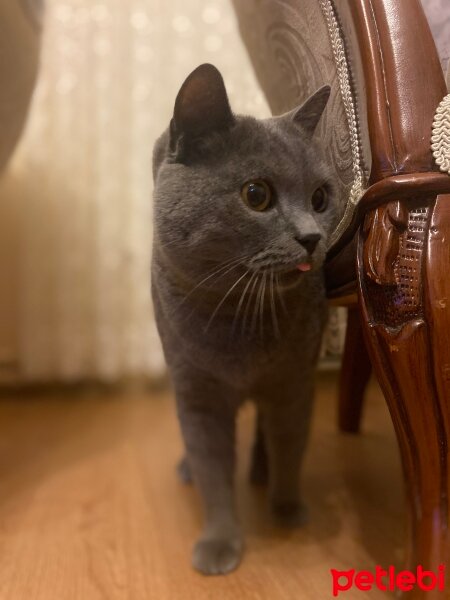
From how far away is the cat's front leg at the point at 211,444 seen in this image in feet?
2.57

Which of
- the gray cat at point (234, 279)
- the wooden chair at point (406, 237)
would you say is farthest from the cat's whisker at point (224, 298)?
the wooden chair at point (406, 237)

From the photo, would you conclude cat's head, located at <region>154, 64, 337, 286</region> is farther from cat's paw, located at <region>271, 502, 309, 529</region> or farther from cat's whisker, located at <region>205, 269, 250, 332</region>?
cat's paw, located at <region>271, 502, 309, 529</region>

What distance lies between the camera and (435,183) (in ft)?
1.75

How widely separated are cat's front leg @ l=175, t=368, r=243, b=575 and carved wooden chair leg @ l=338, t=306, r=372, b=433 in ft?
0.96

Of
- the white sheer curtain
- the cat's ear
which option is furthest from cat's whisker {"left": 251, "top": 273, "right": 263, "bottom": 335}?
the white sheer curtain

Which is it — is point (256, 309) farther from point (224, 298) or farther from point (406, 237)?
point (406, 237)

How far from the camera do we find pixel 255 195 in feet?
2.09

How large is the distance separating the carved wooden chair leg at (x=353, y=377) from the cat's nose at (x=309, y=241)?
33cm

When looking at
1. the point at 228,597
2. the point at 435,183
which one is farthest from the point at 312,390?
the point at 435,183

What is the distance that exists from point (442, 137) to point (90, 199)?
129cm

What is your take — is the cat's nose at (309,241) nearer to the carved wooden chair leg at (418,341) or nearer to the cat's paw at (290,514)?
the carved wooden chair leg at (418,341)

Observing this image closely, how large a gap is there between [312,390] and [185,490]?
0.36m

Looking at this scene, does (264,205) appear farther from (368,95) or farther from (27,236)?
(27,236)

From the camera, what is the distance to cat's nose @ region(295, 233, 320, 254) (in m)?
0.61
